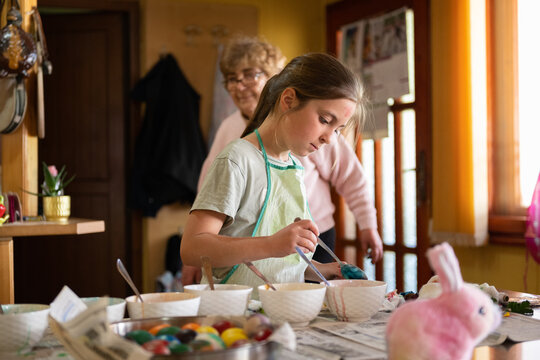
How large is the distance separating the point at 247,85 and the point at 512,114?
1276 millimetres

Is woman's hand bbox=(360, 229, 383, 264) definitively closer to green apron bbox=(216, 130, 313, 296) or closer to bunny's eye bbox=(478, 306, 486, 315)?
green apron bbox=(216, 130, 313, 296)

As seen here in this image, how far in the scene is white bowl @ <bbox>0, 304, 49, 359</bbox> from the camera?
95cm

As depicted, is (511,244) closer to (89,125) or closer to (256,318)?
(256,318)

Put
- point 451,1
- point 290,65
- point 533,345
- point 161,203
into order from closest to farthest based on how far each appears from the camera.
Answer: point 533,345 → point 290,65 → point 451,1 → point 161,203

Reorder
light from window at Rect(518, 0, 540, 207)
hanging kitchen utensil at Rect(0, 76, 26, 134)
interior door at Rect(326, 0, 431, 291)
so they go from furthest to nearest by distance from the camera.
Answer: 1. interior door at Rect(326, 0, 431, 291)
2. light from window at Rect(518, 0, 540, 207)
3. hanging kitchen utensil at Rect(0, 76, 26, 134)

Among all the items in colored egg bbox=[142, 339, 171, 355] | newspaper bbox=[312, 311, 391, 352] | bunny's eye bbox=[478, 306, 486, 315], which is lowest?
newspaper bbox=[312, 311, 391, 352]

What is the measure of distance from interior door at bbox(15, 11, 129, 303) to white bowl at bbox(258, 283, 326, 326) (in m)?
3.23

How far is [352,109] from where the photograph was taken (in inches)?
59.9

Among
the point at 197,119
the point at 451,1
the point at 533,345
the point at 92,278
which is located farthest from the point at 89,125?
the point at 533,345

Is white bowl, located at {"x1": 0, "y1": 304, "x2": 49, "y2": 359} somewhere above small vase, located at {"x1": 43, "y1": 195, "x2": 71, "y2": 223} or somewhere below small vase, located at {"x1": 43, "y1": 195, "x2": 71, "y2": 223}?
below

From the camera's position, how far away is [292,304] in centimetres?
108

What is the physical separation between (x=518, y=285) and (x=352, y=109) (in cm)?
167

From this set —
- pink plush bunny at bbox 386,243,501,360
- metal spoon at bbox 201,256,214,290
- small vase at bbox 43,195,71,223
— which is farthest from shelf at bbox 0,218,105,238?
pink plush bunny at bbox 386,243,501,360

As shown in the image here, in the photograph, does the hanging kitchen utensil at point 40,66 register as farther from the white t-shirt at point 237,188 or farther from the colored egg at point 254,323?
the colored egg at point 254,323
